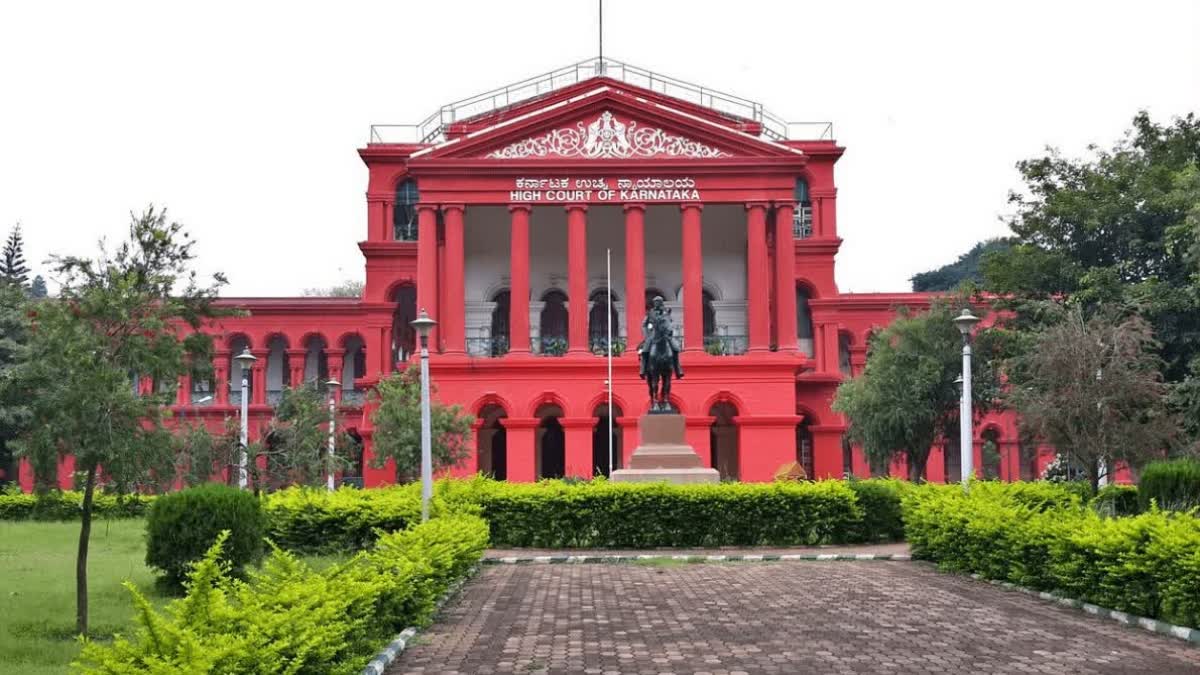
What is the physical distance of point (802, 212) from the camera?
45531mm

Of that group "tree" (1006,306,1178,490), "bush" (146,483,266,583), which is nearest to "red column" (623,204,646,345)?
"tree" (1006,306,1178,490)

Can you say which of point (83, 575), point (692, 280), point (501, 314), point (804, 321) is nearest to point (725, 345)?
point (692, 280)

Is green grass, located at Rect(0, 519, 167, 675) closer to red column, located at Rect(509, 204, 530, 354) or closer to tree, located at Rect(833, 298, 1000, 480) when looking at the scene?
red column, located at Rect(509, 204, 530, 354)

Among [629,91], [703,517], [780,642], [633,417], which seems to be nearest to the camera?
[780,642]

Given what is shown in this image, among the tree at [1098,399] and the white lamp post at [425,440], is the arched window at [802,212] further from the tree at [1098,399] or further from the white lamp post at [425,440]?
the white lamp post at [425,440]

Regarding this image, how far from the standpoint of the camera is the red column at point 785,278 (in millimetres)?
36625

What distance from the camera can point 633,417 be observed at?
35031 mm

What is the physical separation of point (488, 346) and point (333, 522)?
64.9ft

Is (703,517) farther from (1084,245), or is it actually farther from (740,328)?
(740,328)

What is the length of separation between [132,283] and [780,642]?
23.9 ft

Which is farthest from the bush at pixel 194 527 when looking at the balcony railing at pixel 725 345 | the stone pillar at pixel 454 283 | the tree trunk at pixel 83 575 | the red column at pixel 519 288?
the balcony railing at pixel 725 345

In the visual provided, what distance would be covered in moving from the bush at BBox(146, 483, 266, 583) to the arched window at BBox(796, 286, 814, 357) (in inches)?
1243

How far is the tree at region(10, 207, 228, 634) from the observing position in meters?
10.9

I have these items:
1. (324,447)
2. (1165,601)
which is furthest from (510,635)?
(324,447)
